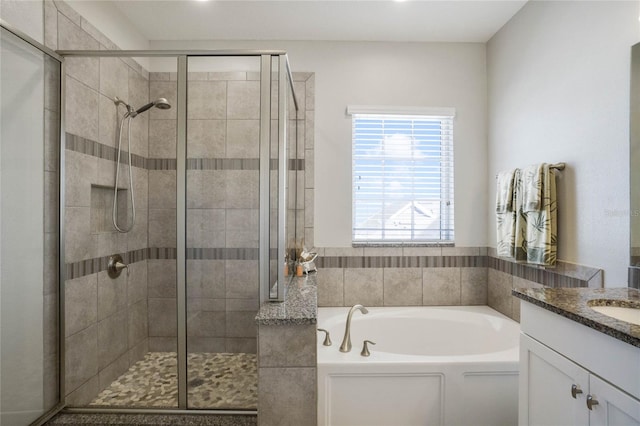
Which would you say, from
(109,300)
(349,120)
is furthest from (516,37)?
(109,300)

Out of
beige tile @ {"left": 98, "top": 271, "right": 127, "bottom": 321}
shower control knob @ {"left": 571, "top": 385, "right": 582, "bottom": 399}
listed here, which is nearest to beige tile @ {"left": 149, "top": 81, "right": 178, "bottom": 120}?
beige tile @ {"left": 98, "top": 271, "right": 127, "bottom": 321}

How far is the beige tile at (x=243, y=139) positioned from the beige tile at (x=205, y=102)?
8 cm

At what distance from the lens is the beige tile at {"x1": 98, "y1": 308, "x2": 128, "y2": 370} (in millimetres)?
1770

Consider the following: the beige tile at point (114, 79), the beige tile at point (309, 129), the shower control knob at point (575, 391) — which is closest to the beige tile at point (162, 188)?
the beige tile at point (114, 79)

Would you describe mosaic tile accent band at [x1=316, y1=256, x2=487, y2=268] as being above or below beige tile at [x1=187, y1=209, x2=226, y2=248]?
below

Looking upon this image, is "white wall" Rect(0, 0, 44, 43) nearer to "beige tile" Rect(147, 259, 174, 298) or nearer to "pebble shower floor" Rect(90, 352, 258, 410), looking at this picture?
"beige tile" Rect(147, 259, 174, 298)

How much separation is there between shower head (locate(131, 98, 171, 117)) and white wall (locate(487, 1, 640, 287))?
2170mm

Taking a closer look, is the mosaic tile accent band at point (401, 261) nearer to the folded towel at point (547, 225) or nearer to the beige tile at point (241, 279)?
the folded towel at point (547, 225)

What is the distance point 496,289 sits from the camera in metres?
2.67

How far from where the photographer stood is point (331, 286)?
109 inches

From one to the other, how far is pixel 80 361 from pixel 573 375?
2.20 metres

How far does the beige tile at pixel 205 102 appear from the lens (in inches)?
67.8

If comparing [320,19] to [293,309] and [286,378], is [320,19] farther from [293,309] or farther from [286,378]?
[286,378]

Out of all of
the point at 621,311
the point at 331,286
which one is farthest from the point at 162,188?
the point at 621,311
